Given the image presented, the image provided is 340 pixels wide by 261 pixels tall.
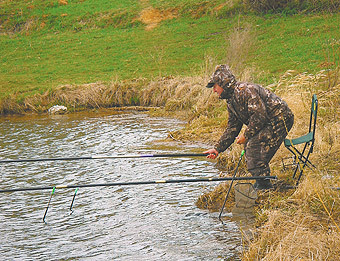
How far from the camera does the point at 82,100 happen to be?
17.7 meters

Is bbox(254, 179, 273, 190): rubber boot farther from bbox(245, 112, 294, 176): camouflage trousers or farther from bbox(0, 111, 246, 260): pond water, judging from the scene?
bbox(0, 111, 246, 260): pond water

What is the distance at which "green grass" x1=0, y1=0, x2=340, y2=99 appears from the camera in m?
19.4

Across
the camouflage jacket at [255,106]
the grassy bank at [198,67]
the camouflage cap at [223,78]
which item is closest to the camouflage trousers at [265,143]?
the camouflage jacket at [255,106]

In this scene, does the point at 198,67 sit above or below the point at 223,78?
below

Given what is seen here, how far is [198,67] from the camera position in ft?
64.3

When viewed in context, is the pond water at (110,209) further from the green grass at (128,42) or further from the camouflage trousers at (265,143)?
the green grass at (128,42)

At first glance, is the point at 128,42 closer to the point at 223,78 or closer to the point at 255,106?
the point at 223,78

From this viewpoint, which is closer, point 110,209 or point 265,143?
point 265,143

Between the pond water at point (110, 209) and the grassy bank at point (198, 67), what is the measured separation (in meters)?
0.55

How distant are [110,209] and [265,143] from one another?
2.52 meters

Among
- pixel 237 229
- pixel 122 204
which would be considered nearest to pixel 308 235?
pixel 237 229

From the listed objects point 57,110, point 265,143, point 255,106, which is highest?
point 255,106

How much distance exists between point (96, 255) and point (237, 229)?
64.9 inches

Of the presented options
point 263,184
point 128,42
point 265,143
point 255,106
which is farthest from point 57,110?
point 255,106
